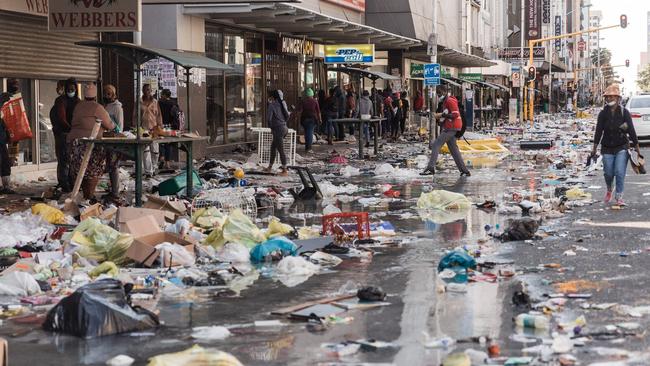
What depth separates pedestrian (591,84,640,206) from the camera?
1638cm

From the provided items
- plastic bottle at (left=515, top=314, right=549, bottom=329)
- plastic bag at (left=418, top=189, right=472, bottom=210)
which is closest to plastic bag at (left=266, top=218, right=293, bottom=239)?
plastic bag at (left=418, top=189, right=472, bottom=210)

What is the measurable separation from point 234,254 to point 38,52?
11943 millimetres

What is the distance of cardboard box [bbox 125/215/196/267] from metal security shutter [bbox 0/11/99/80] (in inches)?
354

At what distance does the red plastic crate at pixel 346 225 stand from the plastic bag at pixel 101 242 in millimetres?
2424

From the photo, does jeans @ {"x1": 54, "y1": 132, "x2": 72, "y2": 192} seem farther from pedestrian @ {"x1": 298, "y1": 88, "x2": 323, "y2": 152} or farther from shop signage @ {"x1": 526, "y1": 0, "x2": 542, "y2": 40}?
shop signage @ {"x1": 526, "y1": 0, "x2": 542, "y2": 40}

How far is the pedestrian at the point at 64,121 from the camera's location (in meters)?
18.9

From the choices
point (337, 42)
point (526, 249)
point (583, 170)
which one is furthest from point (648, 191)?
point (337, 42)

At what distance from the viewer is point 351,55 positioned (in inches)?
1513

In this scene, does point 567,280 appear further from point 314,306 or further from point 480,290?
point 314,306

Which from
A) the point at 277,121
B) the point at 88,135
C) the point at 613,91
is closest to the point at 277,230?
the point at 88,135

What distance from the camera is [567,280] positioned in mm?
9953

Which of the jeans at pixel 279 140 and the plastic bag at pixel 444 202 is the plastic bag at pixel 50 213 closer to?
the plastic bag at pixel 444 202

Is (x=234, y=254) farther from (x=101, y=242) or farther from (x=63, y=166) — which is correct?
(x=63, y=166)

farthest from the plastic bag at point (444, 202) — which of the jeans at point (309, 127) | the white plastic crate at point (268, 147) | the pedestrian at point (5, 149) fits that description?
the jeans at point (309, 127)
